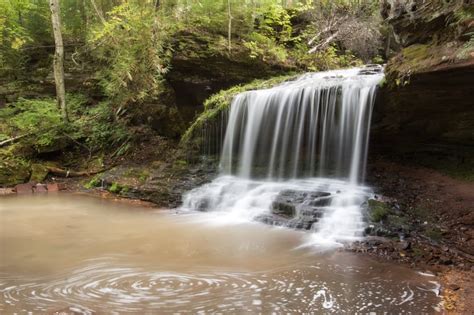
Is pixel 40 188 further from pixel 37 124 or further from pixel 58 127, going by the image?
pixel 37 124

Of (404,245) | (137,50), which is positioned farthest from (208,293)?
(137,50)

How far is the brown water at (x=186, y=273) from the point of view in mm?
3771

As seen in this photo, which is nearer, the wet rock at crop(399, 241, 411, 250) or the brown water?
the brown water

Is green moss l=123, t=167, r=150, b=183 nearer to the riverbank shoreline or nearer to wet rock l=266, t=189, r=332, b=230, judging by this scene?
the riverbank shoreline

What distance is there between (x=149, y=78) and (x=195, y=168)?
355 centimetres

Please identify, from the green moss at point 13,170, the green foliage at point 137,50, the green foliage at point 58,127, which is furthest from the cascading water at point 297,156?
the green moss at point 13,170

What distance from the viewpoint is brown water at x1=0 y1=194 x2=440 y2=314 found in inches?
148

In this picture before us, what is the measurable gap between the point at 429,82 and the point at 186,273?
17.6ft

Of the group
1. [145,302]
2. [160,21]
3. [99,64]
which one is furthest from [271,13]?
[145,302]

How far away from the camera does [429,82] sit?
6781 mm

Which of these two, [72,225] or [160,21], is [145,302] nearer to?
→ [72,225]

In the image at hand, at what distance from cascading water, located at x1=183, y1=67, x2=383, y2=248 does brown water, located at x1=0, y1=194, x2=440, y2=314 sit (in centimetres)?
100

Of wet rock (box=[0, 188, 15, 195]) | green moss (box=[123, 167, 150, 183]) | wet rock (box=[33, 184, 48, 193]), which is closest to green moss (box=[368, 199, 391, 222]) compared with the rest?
green moss (box=[123, 167, 150, 183])

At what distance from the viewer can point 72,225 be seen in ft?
22.8
